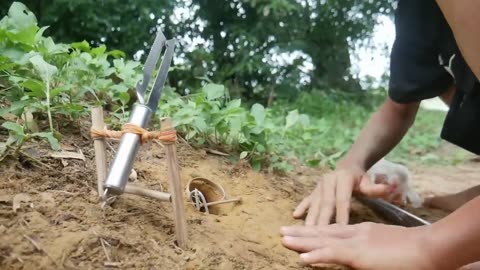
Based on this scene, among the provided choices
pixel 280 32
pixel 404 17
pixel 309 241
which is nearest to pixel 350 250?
pixel 309 241

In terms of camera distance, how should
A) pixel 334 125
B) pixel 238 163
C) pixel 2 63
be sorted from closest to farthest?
pixel 2 63 → pixel 238 163 → pixel 334 125

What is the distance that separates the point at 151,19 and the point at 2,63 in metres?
1.89

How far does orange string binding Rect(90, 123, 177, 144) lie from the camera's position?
83 centimetres

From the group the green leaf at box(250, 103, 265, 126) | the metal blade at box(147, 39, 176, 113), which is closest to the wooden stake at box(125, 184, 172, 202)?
the metal blade at box(147, 39, 176, 113)

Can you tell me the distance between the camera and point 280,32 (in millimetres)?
3570

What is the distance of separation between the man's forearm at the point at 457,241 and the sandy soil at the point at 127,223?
0.24 metres

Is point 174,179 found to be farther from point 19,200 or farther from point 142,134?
point 19,200

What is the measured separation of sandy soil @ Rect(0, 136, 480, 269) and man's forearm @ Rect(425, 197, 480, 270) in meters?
0.24

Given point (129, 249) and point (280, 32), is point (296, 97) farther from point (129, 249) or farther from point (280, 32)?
point (129, 249)

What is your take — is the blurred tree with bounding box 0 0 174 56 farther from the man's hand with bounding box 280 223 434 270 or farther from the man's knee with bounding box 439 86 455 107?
the man's hand with bounding box 280 223 434 270

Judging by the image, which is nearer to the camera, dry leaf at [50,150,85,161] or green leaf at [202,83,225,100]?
dry leaf at [50,150,85,161]

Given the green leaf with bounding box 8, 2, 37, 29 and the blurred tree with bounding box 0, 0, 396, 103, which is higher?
the green leaf with bounding box 8, 2, 37, 29

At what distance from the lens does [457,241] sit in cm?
92

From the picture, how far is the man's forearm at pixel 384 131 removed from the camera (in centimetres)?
151
